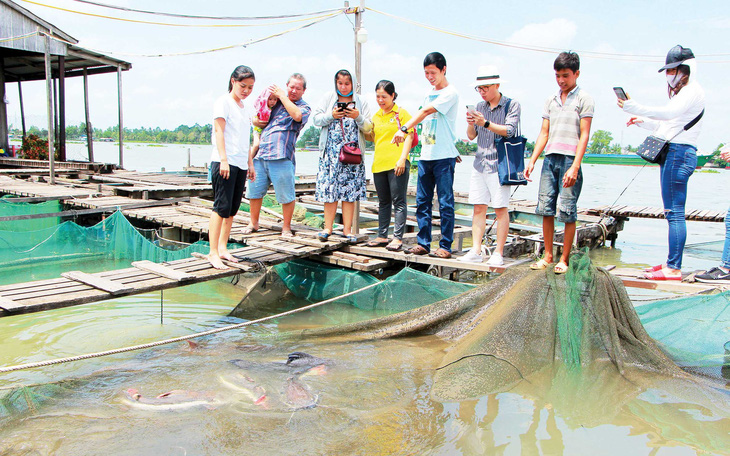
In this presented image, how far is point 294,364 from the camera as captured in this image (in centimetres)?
371

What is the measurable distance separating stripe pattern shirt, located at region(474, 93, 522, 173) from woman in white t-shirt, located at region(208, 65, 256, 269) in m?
2.23

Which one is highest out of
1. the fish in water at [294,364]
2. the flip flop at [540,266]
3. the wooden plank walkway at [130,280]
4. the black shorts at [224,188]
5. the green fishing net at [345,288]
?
the black shorts at [224,188]

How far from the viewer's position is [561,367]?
12.0 feet

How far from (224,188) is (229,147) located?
385mm

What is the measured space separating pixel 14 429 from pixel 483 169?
13.6ft

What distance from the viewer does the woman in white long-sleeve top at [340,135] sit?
5.59 m

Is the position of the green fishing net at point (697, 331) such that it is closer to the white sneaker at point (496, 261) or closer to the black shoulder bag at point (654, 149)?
the black shoulder bag at point (654, 149)

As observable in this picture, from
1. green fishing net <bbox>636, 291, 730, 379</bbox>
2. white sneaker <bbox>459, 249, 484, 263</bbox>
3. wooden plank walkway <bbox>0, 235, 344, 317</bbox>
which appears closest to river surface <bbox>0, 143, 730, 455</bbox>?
green fishing net <bbox>636, 291, 730, 379</bbox>

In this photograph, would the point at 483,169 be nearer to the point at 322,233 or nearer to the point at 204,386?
the point at 322,233

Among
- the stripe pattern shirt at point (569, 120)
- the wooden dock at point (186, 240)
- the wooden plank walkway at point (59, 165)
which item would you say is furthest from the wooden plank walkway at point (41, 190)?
the stripe pattern shirt at point (569, 120)

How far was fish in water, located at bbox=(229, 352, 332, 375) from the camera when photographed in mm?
3643

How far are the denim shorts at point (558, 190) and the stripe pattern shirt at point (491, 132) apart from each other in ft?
1.73

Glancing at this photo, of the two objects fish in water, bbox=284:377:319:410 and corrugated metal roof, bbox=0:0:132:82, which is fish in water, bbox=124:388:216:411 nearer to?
fish in water, bbox=284:377:319:410

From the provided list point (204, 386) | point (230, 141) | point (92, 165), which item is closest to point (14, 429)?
point (204, 386)
